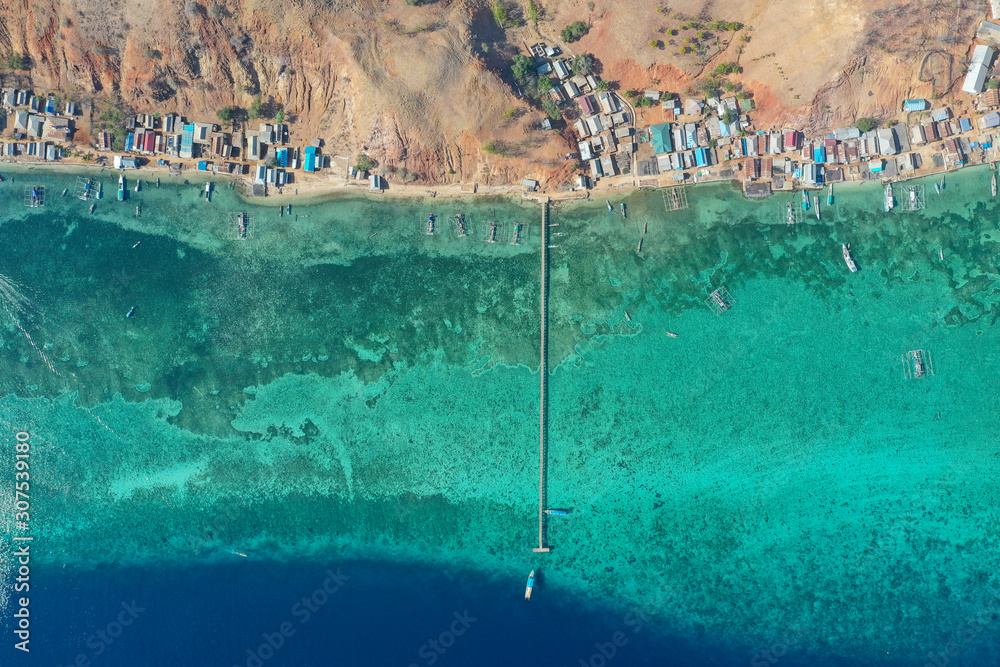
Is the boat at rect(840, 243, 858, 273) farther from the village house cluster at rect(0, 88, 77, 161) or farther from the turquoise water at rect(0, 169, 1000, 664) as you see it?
the village house cluster at rect(0, 88, 77, 161)

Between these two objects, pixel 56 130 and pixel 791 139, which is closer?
pixel 791 139

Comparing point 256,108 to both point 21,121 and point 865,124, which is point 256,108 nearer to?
point 21,121

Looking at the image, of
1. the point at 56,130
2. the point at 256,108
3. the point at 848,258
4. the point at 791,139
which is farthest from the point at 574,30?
the point at 56,130

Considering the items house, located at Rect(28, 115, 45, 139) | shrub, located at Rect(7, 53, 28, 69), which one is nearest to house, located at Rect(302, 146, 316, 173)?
house, located at Rect(28, 115, 45, 139)

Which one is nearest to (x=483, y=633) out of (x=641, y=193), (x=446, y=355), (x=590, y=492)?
(x=590, y=492)

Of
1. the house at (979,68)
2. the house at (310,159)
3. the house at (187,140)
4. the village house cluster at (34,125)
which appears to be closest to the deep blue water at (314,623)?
the house at (310,159)

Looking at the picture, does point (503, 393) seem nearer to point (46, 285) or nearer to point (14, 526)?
point (46, 285)
